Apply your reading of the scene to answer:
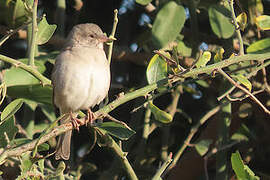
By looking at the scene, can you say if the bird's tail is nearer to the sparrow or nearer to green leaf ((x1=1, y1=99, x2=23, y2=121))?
the sparrow

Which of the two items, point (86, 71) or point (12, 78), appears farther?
point (86, 71)

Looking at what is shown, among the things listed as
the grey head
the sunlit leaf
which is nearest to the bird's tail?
the grey head

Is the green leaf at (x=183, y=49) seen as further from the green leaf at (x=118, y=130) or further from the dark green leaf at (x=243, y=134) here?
the green leaf at (x=118, y=130)

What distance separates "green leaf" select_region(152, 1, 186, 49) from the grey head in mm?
657

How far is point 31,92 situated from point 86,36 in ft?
2.45

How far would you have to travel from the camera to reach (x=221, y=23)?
11.4 ft

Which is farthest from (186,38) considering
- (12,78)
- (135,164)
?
(12,78)

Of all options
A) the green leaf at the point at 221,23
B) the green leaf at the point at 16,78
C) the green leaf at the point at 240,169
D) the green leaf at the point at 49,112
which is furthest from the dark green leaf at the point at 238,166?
the green leaf at the point at 49,112

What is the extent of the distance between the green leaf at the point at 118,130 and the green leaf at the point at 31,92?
0.95 metres

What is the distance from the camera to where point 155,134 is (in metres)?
4.37

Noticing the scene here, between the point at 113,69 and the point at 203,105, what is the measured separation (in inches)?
32.1

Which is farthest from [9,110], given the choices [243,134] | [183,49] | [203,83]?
[243,134]

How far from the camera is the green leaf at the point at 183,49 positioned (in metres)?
3.72

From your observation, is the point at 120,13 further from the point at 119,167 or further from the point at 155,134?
the point at 119,167
